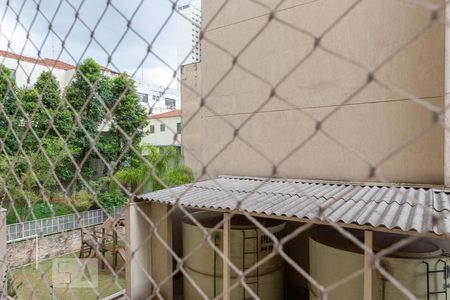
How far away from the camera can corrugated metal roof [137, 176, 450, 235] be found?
2.47 meters

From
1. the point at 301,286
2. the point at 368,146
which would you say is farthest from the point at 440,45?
the point at 301,286

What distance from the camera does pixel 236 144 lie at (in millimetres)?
6133

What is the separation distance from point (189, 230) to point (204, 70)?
12.8 ft

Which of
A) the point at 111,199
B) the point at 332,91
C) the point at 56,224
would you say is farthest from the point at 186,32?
the point at 111,199

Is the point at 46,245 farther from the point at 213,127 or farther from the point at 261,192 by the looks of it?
the point at 261,192

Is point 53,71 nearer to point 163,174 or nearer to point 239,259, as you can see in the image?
point 239,259

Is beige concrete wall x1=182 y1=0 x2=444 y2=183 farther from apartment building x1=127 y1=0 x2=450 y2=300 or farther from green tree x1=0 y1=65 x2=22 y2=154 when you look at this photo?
green tree x1=0 y1=65 x2=22 y2=154

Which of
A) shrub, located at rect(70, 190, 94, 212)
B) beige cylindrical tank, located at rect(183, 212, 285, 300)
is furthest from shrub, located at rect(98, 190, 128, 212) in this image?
beige cylindrical tank, located at rect(183, 212, 285, 300)

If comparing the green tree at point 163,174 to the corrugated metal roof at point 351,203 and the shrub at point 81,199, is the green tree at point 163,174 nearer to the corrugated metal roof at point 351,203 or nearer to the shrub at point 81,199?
the shrub at point 81,199

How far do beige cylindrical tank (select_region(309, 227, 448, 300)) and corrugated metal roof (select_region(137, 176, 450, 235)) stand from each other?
44 centimetres

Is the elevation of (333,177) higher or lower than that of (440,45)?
lower

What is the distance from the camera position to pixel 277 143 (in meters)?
5.71

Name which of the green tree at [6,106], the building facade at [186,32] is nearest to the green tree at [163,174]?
the green tree at [6,106]

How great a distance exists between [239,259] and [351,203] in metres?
1.68
